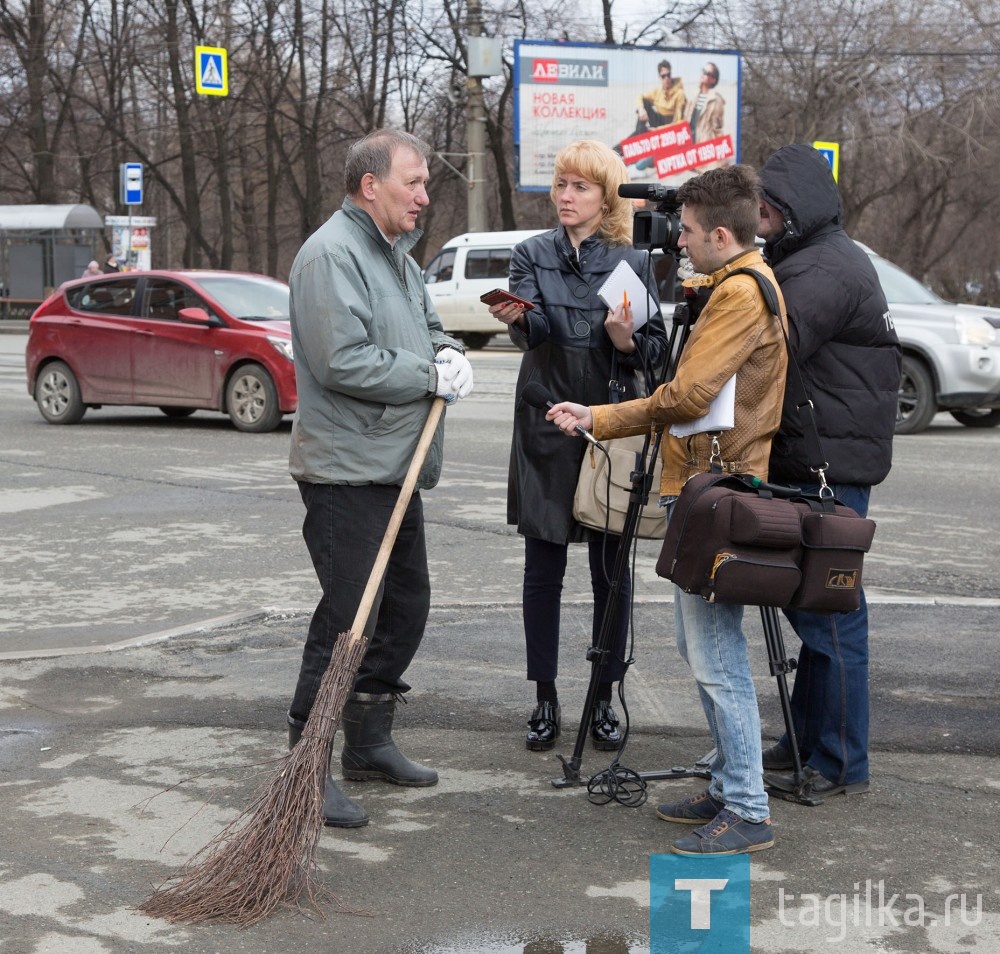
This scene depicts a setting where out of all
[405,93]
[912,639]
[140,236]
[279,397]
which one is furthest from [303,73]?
[912,639]

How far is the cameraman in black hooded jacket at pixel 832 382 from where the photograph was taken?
13.1ft

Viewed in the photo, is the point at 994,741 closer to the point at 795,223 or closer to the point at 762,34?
the point at 795,223

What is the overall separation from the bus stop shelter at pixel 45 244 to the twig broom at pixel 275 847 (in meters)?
35.5

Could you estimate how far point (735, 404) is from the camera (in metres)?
3.81

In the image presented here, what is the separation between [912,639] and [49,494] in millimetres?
6336

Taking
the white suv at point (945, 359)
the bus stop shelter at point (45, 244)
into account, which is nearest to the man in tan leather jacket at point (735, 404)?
the white suv at point (945, 359)

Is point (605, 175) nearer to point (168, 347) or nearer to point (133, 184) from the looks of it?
point (168, 347)

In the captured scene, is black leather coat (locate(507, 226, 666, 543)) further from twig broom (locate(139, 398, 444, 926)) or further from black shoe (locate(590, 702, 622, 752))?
twig broom (locate(139, 398, 444, 926))

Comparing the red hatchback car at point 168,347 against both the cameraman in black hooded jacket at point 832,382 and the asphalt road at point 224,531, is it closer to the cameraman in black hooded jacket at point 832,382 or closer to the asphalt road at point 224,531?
the asphalt road at point 224,531

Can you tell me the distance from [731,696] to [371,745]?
114 centimetres

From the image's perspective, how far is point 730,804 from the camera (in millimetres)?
3824

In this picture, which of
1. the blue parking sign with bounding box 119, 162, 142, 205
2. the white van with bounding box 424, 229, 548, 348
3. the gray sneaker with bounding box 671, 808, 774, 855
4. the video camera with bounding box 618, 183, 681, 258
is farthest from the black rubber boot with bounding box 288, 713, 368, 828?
the blue parking sign with bounding box 119, 162, 142, 205

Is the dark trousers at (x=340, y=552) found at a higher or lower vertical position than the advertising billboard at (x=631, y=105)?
lower

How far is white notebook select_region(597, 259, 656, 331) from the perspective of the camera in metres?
4.47
